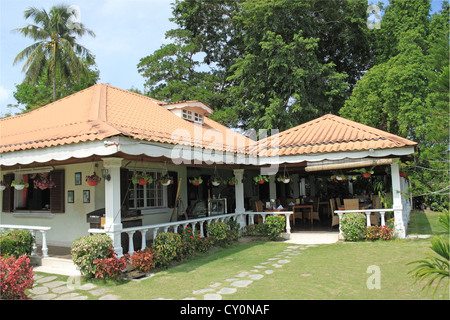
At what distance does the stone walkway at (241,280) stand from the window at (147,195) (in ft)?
14.7

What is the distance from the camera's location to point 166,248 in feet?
24.0

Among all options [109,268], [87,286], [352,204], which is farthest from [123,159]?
[352,204]

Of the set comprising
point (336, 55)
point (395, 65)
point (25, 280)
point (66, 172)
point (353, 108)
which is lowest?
point (25, 280)

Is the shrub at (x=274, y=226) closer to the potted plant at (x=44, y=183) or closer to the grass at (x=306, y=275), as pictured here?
the grass at (x=306, y=275)

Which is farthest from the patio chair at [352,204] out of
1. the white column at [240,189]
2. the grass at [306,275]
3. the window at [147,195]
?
the window at [147,195]

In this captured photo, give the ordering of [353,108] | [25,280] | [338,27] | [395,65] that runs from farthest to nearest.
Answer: [338,27]
[353,108]
[395,65]
[25,280]

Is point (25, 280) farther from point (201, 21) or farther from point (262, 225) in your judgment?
point (201, 21)

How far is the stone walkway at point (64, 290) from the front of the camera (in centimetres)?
543

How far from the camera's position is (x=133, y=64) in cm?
2458

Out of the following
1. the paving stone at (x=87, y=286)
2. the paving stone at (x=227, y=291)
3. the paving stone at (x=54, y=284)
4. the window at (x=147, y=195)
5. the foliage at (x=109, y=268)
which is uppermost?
the window at (x=147, y=195)

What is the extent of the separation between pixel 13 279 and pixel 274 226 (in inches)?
292

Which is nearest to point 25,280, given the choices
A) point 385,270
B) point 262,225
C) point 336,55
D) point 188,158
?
point 188,158

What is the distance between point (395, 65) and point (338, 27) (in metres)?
6.10

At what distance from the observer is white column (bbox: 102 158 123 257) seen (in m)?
6.66
